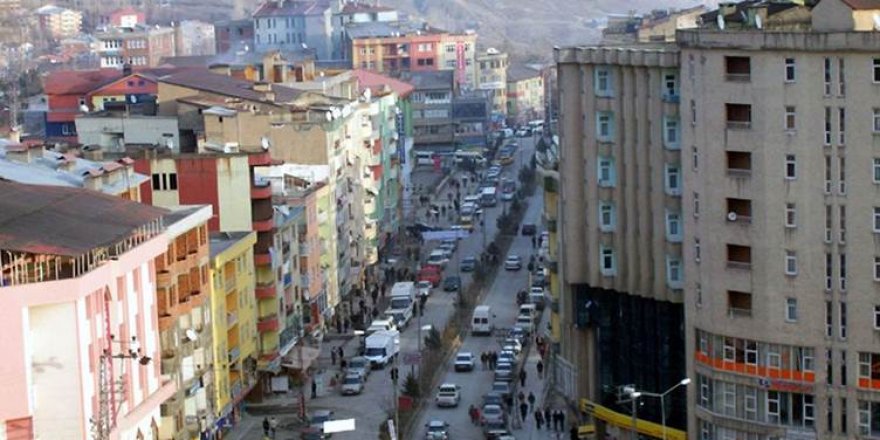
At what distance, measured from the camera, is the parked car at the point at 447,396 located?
54219 mm

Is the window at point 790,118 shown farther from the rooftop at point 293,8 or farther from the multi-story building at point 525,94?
the multi-story building at point 525,94

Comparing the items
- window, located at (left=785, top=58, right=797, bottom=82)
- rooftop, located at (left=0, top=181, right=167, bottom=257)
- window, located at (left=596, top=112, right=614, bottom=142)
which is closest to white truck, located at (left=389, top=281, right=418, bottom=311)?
window, located at (left=596, top=112, right=614, bottom=142)

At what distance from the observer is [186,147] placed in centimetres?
5947

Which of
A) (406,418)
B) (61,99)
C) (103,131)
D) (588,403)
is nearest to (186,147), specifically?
(103,131)

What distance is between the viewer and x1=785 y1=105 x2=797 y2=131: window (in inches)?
1641

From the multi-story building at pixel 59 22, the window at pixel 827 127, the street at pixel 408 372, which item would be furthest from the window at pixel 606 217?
the multi-story building at pixel 59 22

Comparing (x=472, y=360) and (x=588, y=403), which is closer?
(x=588, y=403)

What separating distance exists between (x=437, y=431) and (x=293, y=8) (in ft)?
267

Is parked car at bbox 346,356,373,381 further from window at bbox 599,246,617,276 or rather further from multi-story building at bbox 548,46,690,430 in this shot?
window at bbox 599,246,617,276

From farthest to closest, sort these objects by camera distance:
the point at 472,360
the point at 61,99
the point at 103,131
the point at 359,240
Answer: the point at 61,99, the point at 359,240, the point at 103,131, the point at 472,360

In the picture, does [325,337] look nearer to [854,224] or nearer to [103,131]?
[103,131]

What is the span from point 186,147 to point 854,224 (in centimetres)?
2230

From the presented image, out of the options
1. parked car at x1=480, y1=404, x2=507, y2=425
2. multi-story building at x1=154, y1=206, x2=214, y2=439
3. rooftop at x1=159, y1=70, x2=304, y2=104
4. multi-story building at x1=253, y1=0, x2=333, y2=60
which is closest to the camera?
multi-story building at x1=154, y1=206, x2=214, y2=439

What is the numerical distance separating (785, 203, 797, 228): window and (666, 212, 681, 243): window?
3.06 metres
